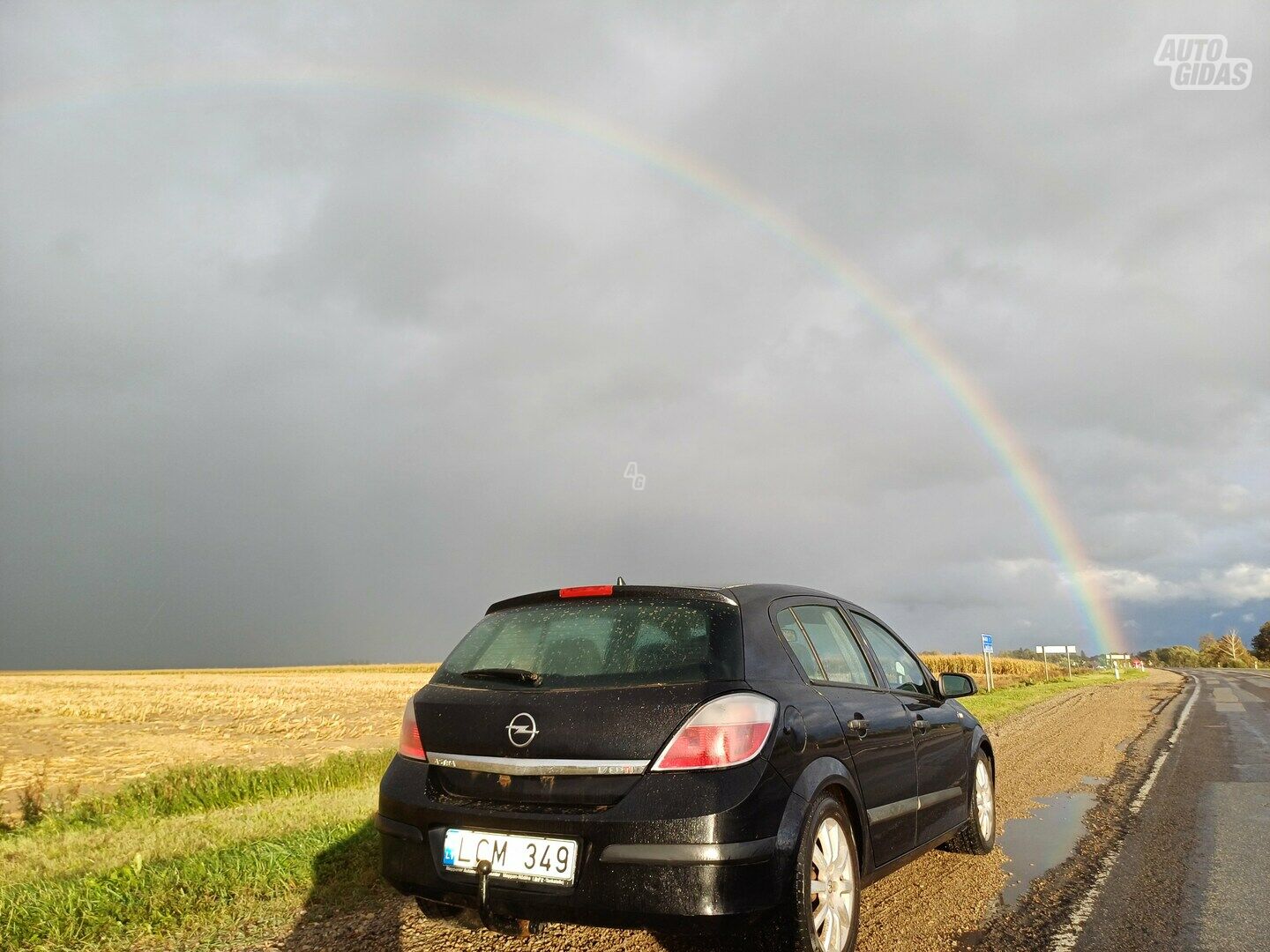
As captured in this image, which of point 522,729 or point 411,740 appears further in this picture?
point 411,740

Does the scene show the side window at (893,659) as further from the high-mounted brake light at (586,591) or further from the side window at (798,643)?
the high-mounted brake light at (586,591)

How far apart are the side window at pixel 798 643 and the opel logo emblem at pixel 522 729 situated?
1177mm

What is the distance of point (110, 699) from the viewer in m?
31.0

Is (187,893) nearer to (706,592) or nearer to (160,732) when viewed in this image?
(706,592)

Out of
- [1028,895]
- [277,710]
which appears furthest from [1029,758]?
[277,710]

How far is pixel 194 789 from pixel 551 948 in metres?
7.08

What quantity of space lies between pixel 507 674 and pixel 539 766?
50cm

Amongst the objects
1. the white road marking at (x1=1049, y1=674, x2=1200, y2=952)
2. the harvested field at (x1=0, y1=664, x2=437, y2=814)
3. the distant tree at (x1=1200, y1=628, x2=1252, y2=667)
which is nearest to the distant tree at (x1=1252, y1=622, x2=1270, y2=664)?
the distant tree at (x1=1200, y1=628, x2=1252, y2=667)

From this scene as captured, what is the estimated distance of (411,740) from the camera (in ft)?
12.0

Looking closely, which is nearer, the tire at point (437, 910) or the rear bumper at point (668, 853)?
the rear bumper at point (668, 853)

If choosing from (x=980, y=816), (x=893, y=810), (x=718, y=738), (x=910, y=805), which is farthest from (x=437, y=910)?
(x=980, y=816)

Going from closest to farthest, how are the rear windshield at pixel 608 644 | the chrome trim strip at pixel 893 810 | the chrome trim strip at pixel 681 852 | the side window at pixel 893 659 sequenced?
the chrome trim strip at pixel 681 852, the rear windshield at pixel 608 644, the chrome trim strip at pixel 893 810, the side window at pixel 893 659

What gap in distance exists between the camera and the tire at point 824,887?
10.4 ft

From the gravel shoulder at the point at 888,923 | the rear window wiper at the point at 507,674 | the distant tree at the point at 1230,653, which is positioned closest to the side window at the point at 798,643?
the rear window wiper at the point at 507,674
